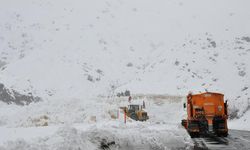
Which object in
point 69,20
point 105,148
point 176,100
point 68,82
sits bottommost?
point 105,148

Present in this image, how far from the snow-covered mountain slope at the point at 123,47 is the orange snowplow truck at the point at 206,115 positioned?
52964 mm

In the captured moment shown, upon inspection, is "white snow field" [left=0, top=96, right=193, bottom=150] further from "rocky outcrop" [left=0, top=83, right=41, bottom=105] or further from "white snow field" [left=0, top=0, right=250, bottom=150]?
"rocky outcrop" [left=0, top=83, right=41, bottom=105]

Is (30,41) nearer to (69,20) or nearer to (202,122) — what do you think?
(69,20)

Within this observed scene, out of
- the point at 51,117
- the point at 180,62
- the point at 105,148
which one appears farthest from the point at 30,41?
the point at 105,148

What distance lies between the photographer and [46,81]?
367 feet

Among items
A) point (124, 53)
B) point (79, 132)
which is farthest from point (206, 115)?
point (124, 53)

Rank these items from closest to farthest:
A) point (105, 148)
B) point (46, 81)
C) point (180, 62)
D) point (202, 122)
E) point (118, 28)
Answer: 1. point (105, 148)
2. point (202, 122)
3. point (180, 62)
4. point (46, 81)
5. point (118, 28)

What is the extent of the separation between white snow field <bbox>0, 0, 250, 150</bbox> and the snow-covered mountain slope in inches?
10.2

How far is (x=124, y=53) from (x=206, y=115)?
4359 inches

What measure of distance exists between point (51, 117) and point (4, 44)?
122540 millimetres

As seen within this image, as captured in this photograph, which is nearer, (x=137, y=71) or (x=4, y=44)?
(x=137, y=71)

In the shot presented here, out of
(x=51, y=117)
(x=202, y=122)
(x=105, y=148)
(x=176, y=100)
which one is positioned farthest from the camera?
(x=176, y=100)

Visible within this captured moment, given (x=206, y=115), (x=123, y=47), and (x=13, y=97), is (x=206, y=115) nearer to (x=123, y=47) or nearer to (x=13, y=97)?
(x=13, y=97)

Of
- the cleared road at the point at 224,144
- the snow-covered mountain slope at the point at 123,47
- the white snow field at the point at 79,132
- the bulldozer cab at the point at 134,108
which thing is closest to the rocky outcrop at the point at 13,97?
the snow-covered mountain slope at the point at 123,47
